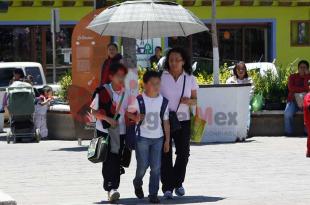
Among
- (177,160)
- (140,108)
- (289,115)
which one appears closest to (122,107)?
(140,108)

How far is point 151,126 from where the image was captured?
1015 centimetres

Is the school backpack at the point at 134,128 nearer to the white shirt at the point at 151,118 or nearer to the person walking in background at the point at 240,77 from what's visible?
the white shirt at the point at 151,118

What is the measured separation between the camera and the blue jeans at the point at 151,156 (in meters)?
10.1

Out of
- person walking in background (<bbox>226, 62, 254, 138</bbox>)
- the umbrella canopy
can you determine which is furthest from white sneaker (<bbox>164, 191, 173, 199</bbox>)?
person walking in background (<bbox>226, 62, 254, 138</bbox>)

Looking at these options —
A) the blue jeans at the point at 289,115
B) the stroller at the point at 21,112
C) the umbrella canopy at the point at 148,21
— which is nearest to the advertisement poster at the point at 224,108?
the blue jeans at the point at 289,115

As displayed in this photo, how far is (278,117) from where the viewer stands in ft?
62.1

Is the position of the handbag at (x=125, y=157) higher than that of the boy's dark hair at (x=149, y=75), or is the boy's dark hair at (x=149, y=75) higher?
the boy's dark hair at (x=149, y=75)

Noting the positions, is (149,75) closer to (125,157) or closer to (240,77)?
(125,157)

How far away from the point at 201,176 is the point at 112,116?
110 inches

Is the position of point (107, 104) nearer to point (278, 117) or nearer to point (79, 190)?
point (79, 190)

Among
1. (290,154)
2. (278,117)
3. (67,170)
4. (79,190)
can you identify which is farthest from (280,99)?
(79,190)

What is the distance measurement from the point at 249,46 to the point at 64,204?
2572cm

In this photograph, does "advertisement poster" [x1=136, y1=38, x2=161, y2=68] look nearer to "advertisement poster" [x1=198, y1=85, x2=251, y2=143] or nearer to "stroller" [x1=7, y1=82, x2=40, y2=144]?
"stroller" [x1=7, y1=82, x2=40, y2=144]

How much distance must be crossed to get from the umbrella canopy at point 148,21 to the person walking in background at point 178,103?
1.33m
